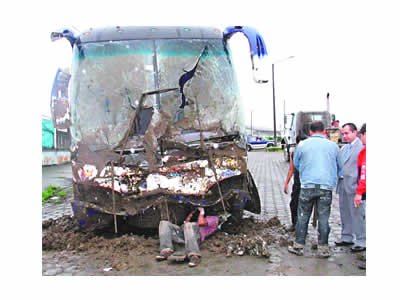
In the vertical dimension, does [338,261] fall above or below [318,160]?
Answer: below

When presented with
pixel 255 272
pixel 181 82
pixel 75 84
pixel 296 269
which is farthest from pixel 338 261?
pixel 75 84

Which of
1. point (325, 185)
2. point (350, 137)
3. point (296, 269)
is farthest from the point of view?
point (350, 137)

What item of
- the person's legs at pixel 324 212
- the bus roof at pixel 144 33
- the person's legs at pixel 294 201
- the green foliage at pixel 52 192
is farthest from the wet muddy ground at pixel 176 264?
→ the green foliage at pixel 52 192

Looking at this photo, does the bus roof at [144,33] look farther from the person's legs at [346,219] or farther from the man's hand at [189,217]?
the person's legs at [346,219]

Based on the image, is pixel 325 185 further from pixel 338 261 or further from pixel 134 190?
pixel 134 190

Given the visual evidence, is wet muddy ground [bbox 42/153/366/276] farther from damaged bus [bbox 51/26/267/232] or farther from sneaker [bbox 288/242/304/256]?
damaged bus [bbox 51/26/267/232]

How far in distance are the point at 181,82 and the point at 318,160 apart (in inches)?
67.8

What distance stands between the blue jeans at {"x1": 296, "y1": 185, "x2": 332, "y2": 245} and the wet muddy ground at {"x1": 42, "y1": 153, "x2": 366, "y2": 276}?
0.72 feet

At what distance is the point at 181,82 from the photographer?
491 centimetres

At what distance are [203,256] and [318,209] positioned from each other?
1299 millimetres

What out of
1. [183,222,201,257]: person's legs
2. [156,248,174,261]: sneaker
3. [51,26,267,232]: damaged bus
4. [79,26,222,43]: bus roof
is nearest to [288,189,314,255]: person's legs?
[51,26,267,232]: damaged bus

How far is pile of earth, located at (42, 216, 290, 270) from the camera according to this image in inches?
179

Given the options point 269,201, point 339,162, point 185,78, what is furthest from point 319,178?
point 269,201

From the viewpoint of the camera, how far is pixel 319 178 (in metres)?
4.49
